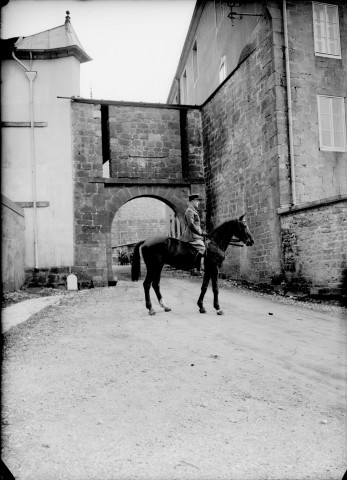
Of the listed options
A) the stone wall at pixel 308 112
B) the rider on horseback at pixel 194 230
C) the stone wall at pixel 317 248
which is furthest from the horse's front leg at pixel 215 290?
the stone wall at pixel 308 112

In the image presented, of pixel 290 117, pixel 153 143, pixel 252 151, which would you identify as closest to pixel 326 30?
pixel 290 117

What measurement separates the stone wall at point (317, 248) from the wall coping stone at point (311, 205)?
0.13ft

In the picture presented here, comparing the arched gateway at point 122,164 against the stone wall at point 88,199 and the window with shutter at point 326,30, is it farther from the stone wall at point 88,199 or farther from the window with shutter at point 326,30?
the window with shutter at point 326,30

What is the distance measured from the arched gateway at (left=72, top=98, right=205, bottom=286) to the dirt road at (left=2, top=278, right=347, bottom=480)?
7354 millimetres

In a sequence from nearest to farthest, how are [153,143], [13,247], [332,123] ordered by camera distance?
[13,247] < [332,123] < [153,143]

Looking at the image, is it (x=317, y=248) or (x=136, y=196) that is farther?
(x=136, y=196)

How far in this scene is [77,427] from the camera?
2723 mm

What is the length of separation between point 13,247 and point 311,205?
7.54m

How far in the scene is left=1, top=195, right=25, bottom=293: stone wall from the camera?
8.77 m

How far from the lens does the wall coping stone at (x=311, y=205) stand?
873cm

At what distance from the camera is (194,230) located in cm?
689

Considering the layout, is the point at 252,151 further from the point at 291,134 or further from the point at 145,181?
the point at 145,181

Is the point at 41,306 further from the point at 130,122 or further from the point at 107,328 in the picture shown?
the point at 130,122

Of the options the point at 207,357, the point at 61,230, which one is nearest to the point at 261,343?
the point at 207,357
